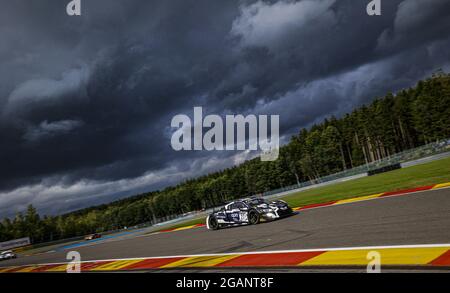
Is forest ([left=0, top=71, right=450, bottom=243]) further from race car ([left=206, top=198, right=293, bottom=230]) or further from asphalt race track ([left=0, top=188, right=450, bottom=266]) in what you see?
asphalt race track ([left=0, top=188, right=450, bottom=266])

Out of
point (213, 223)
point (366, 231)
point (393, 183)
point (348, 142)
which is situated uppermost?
point (348, 142)

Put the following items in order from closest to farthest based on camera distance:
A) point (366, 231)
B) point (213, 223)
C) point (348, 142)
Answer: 1. point (366, 231)
2. point (213, 223)
3. point (348, 142)

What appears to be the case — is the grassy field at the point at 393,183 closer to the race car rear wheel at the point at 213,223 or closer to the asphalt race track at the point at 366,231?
the asphalt race track at the point at 366,231

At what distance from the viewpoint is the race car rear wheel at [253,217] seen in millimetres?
15492

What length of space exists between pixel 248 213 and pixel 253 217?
1.04 ft

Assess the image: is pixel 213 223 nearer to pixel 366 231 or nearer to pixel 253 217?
pixel 253 217

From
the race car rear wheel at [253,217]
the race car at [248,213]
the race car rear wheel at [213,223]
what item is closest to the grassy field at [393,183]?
the race car at [248,213]

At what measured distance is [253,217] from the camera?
15.7m

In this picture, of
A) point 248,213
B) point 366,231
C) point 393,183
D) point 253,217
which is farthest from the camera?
point 393,183

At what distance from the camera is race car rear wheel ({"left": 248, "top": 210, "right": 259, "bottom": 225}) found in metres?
15.5

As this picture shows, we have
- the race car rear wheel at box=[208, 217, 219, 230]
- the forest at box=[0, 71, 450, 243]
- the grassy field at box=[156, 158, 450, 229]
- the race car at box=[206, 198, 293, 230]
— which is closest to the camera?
the race car at box=[206, 198, 293, 230]

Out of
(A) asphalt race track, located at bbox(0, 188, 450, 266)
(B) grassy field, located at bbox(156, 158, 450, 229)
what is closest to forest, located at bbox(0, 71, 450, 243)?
(B) grassy field, located at bbox(156, 158, 450, 229)

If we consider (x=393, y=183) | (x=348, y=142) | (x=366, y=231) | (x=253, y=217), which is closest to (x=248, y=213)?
(x=253, y=217)
